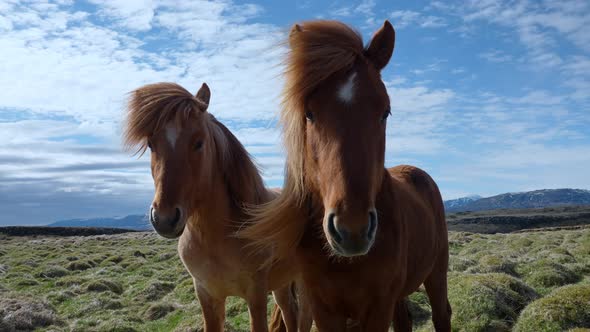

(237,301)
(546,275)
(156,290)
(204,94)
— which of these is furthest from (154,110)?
(156,290)

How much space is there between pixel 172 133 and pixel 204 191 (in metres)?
0.68

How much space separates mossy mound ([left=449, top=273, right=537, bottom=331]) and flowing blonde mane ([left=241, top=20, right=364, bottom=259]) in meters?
4.71

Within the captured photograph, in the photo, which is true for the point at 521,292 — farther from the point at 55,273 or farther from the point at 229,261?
the point at 55,273

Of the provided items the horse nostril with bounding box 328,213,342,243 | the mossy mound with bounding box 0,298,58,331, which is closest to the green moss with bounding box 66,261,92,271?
the mossy mound with bounding box 0,298,58,331

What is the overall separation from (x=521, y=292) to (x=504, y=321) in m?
1.45

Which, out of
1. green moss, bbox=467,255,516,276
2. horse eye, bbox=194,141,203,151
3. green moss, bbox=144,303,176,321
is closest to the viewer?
horse eye, bbox=194,141,203,151

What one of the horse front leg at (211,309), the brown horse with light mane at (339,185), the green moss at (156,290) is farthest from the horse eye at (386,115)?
the green moss at (156,290)

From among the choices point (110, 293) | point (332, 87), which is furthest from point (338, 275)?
point (110, 293)

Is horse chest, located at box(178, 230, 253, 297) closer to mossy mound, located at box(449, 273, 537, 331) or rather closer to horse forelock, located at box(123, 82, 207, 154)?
horse forelock, located at box(123, 82, 207, 154)

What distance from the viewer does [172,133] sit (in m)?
3.73

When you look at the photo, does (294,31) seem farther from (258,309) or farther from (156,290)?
(156,290)

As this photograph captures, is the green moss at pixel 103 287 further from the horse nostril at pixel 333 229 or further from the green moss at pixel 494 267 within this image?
the horse nostril at pixel 333 229

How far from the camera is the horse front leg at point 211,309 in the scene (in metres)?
4.37

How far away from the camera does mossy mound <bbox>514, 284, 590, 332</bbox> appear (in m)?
5.64
